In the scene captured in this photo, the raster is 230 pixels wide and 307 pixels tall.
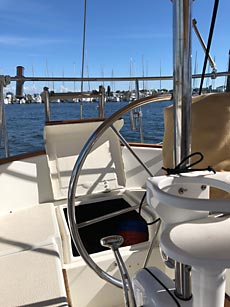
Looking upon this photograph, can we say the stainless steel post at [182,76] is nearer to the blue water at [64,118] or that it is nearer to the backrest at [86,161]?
the blue water at [64,118]

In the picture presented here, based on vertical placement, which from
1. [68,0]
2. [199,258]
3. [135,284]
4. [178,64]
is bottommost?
[135,284]

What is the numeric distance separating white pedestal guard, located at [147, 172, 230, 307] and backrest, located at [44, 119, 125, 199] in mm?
1279

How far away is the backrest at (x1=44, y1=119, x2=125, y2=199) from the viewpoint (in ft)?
5.74

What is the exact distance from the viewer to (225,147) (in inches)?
28.8

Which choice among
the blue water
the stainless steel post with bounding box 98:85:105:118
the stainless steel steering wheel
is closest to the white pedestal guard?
the stainless steel steering wheel

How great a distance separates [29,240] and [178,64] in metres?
1.02

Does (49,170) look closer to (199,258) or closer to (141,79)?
(141,79)

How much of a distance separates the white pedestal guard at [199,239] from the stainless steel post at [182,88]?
0.39ft

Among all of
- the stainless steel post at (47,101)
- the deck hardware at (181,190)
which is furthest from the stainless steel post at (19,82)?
the deck hardware at (181,190)

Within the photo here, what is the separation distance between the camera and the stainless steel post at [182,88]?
555mm

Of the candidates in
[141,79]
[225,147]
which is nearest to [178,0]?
[225,147]

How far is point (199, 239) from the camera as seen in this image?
0.41 m

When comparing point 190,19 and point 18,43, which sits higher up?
point 18,43

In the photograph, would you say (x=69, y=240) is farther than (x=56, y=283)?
Yes
